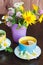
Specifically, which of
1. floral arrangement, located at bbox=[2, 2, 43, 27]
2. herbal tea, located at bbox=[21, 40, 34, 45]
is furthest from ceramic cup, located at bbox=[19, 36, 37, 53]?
floral arrangement, located at bbox=[2, 2, 43, 27]

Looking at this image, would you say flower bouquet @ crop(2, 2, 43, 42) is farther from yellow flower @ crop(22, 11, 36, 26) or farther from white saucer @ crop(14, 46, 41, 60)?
white saucer @ crop(14, 46, 41, 60)

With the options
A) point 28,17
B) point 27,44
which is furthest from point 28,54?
point 28,17

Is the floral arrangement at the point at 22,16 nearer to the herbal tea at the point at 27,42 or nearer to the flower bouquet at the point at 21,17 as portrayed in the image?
the flower bouquet at the point at 21,17

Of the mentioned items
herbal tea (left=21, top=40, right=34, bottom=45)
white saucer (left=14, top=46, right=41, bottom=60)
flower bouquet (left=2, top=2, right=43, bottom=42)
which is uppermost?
flower bouquet (left=2, top=2, right=43, bottom=42)

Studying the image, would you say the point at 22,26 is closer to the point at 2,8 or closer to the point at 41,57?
the point at 41,57

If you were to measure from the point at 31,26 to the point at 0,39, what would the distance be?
0.41 m

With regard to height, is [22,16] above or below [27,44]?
above

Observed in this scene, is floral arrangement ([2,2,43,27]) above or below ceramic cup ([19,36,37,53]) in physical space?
above

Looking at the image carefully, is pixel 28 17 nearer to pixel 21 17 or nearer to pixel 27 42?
pixel 21 17

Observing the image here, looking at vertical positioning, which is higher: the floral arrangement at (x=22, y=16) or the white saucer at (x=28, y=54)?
the floral arrangement at (x=22, y=16)

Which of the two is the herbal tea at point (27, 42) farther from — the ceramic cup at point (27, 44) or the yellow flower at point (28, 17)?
the yellow flower at point (28, 17)

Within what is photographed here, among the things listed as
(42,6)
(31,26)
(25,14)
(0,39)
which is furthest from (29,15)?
(42,6)

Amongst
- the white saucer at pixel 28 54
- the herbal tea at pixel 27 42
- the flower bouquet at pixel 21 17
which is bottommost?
the white saucer at pixel 28 54

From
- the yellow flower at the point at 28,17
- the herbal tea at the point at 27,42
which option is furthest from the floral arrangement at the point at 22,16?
the herbal tea at the point at 27,42
